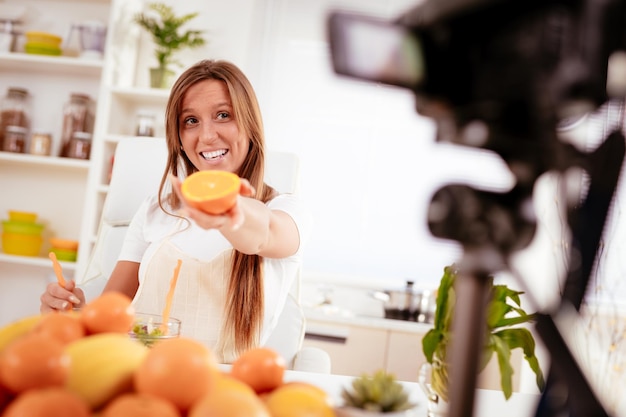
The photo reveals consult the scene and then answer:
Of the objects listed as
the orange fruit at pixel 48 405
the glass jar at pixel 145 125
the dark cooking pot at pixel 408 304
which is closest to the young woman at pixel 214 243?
the orange fruit at pixel 48 405

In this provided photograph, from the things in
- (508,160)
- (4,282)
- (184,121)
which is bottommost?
(4,282)

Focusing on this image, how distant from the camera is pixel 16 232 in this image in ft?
10.6

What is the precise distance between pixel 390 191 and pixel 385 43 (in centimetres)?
323

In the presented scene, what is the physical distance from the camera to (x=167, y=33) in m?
3.28

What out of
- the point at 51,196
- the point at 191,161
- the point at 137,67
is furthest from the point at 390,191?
the point at 191,161

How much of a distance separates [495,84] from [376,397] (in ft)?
0.98

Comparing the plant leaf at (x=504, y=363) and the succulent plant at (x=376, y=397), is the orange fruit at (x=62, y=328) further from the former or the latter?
the plant leaf at (x=504, y=363)

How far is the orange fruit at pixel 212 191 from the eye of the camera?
70 cm

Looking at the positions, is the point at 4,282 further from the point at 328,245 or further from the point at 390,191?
the point at 390,191

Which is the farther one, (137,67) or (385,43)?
(137,67)

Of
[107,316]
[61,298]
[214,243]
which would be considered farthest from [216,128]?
[107,316]

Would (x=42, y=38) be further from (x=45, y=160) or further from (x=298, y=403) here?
(x=298, y=403)

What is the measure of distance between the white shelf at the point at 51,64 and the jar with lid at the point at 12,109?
0.14 metres

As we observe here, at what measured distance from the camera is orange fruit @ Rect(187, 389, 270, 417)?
49 centimetres
